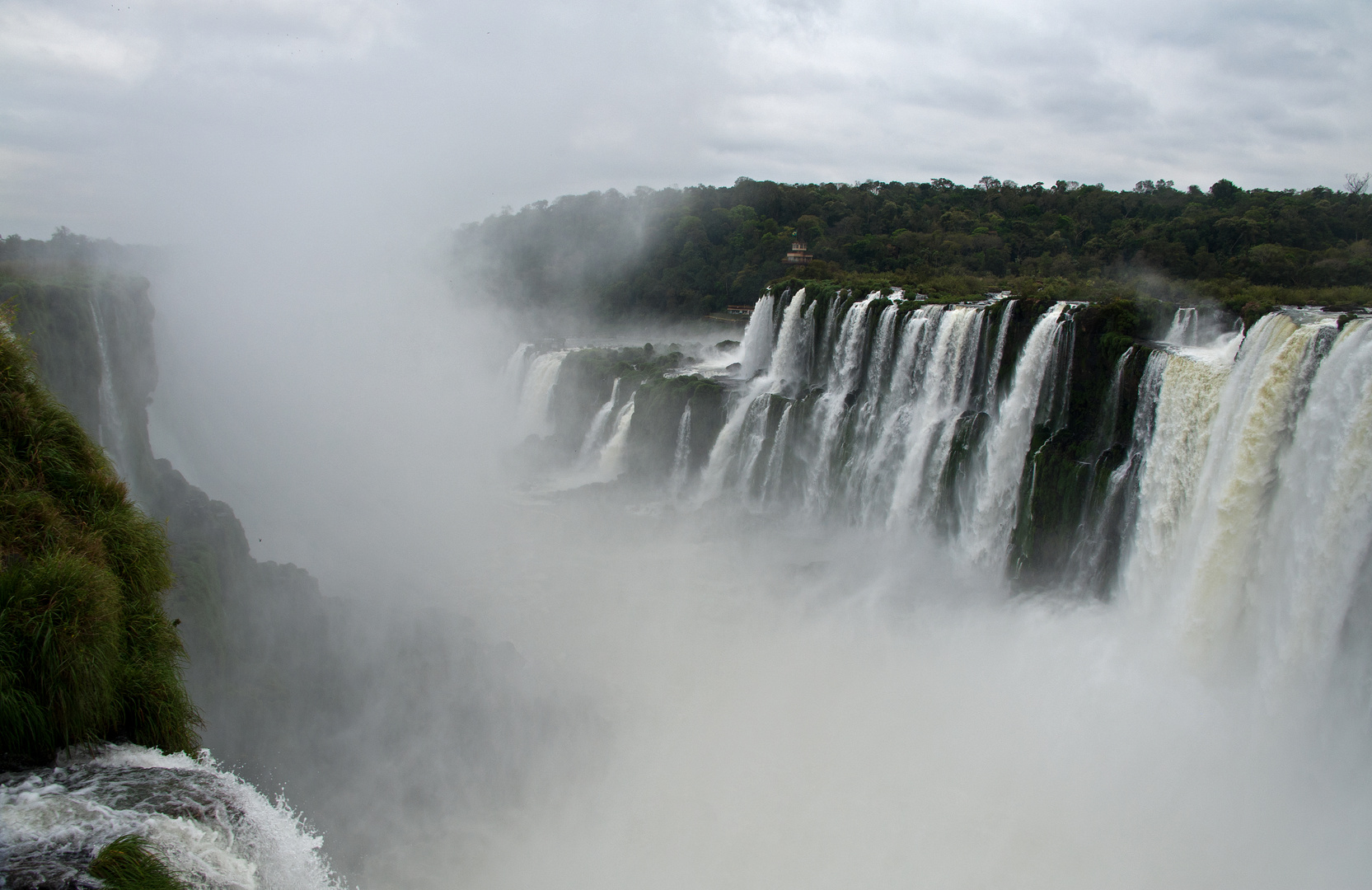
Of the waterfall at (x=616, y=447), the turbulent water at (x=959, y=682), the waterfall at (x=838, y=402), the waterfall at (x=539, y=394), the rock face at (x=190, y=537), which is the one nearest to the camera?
the turbulent water at (x=959, y=682)

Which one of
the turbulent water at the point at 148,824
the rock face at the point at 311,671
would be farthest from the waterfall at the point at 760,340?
the turbulent water at the point at 148,824

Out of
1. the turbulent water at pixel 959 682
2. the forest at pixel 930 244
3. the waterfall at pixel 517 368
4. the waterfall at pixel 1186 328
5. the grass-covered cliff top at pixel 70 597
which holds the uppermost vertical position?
the forest at pixel 930 244

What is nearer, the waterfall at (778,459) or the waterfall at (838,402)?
the waterfall at (838,402)

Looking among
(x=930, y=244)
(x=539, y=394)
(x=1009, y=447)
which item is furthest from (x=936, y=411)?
(x=930, y=244)

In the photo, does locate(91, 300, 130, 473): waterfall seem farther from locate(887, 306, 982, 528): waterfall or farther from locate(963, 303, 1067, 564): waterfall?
locate(963, 303, 1067, 564): waterfall

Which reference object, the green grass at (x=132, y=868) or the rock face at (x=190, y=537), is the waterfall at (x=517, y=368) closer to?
the rock face at (x=190, y=537)

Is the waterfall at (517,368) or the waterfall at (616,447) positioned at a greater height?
the waterfall at (517,368)

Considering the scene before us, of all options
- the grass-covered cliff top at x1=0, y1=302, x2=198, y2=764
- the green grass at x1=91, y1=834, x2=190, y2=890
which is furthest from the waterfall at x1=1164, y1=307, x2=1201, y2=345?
the green grass at x1=91, y1=834, x2=190, y2=890

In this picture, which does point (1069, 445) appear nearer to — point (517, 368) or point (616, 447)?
point (616, 447)
